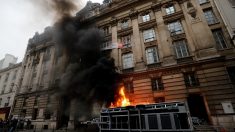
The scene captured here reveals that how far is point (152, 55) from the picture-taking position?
60.3 feet

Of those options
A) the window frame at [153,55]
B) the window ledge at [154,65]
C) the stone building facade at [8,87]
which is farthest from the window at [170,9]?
the stone building facade at [8,87]

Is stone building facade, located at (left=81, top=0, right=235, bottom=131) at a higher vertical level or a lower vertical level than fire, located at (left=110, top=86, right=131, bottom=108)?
higher

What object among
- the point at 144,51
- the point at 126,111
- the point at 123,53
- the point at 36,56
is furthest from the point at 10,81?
the point at 126,111

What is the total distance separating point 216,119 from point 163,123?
7.54 meters

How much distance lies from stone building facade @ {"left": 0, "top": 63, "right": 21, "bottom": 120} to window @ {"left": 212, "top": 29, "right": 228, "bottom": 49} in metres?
36.8

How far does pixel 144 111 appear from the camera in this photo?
9383 millimetres

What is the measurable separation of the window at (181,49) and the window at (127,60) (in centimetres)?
597

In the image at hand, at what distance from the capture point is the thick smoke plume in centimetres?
1745

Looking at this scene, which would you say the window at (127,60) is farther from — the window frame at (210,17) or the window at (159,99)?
the window frame at (210,17)

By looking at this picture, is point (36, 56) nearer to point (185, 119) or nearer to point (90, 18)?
point (90, 18)

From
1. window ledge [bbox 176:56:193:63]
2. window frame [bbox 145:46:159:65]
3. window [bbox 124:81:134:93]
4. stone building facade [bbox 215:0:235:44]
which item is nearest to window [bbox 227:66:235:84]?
stone building facade [bbox 215:0:235:44]

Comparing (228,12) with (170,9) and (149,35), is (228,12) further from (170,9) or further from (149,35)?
(149,35)

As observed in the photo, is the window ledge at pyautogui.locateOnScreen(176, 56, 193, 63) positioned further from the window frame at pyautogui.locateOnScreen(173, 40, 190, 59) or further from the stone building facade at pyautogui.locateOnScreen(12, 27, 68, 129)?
the stone building facade at pyautogui.locateOnScreen(12, 27, 68, 129)

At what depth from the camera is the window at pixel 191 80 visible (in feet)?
48.4
